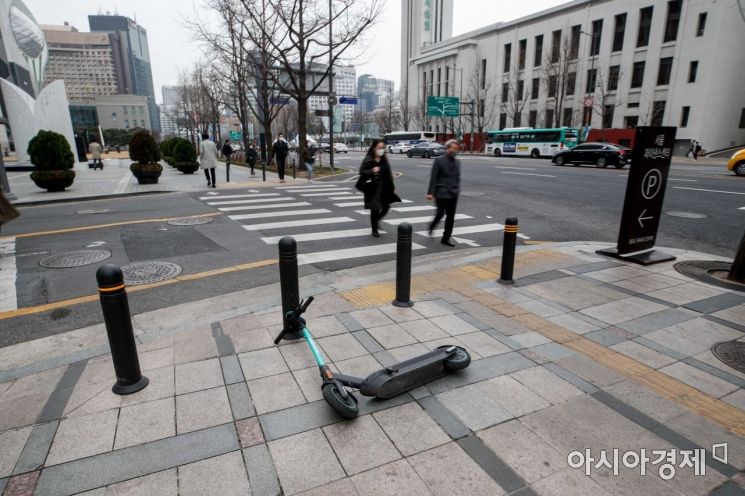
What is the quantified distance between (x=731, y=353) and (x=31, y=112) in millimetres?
38503

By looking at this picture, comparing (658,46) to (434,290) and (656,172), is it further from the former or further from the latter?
(434,290)

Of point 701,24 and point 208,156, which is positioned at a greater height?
point 701,24

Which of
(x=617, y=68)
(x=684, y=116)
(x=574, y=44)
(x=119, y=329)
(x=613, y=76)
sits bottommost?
(x=119, y=329)

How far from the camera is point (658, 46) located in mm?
41938

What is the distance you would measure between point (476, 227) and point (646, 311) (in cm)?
516

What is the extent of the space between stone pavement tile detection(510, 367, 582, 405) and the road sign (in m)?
4.12

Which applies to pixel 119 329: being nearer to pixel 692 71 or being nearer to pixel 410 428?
pixel 410 428

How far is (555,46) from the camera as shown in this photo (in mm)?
53156

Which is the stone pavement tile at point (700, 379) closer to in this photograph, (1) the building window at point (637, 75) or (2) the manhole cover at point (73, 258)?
(2) the manhole cover at point (73, 258)

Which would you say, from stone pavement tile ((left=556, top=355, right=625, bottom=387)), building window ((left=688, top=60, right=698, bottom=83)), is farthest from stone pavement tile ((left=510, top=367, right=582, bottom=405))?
building window ((left=688, top=60, right=698, bottom=83))

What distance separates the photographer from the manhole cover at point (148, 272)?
19.7 feet

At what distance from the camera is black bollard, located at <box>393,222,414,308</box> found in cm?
477

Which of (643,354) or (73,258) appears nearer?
(643,354)

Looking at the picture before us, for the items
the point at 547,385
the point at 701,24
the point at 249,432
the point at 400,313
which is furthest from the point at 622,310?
the point at 701,24
